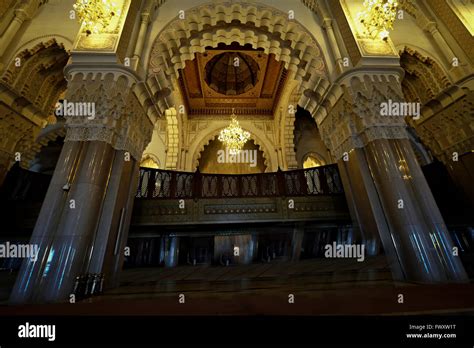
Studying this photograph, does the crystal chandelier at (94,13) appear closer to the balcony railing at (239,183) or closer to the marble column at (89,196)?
the marble column at (89,196)

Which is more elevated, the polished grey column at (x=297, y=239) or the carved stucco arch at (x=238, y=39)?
the carved stucco arch at (x=238, y=39)

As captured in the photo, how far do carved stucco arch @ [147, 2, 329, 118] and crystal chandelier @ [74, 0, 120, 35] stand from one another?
998mm

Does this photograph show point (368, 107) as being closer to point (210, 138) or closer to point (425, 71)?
point (425, 71)

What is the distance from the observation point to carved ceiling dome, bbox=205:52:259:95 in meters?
12.3

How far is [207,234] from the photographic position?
7.36 m

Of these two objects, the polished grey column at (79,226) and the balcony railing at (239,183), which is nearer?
the polished grey column at (79,226)

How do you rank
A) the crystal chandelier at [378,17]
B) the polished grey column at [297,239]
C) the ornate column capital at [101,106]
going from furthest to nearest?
the polished grey column at [297,239]
the crystal chandelier at [378,17]
the ornate column capital at [101,106]

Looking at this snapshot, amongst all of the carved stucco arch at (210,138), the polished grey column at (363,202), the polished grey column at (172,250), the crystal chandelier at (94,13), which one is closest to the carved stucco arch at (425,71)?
the polished grey column at (363,202)

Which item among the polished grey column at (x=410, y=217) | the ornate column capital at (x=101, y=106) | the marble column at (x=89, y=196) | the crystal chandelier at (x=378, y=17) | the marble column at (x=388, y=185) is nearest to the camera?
the marble column at (x=89, y=196)

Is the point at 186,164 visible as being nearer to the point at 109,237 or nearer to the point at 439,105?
the point at 109,237

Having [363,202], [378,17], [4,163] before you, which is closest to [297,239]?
[363,202]

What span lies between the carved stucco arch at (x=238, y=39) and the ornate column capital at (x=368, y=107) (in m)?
0.67

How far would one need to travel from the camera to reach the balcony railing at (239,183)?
7344 mm

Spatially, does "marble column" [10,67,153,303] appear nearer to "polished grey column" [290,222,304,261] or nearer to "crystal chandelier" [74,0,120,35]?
"crystal chandelier" [74,0,120,35]
